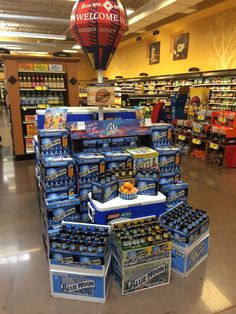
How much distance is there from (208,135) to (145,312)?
5.30m

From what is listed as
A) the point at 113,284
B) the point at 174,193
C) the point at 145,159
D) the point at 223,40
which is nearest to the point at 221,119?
the point at 174,193

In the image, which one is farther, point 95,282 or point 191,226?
point 191,226

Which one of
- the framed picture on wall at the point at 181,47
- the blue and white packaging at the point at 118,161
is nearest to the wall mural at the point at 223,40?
the framed picture on wall at the point at 181,47

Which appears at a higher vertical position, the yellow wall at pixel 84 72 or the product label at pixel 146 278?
the yellow wall at pixel 84 72

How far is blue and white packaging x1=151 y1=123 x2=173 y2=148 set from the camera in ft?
10.4

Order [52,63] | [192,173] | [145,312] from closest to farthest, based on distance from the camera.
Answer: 1. [145,312]
2. [192,173]
3. [52,63]

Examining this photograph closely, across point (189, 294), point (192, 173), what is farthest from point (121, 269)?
point (192, 173)

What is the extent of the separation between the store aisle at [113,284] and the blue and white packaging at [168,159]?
38.4 inches

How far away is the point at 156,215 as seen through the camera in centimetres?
265

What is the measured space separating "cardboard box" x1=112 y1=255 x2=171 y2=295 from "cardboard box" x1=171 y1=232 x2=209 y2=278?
0.16 metres

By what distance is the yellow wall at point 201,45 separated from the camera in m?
10.2

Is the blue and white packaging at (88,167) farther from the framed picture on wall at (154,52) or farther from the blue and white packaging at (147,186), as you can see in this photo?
the framed picture on wall at (154,52)

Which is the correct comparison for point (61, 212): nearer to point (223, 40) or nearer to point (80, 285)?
point (80, 285)

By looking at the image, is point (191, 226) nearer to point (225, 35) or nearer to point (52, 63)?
point (52, 63)
